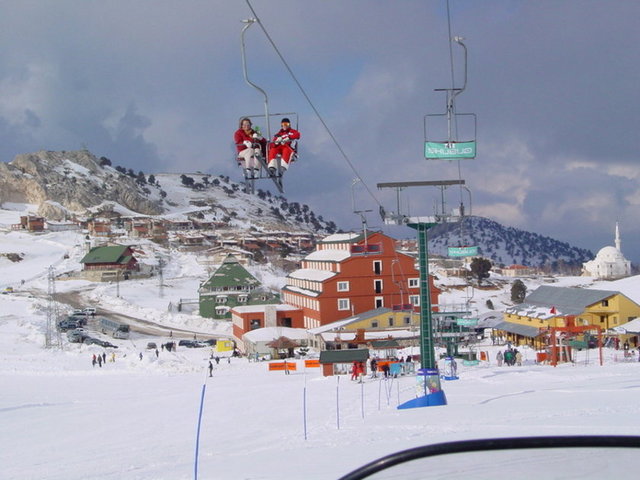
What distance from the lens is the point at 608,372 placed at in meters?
24.3

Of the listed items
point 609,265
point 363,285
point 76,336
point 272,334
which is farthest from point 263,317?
point 609,265

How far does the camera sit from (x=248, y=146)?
35.6ft

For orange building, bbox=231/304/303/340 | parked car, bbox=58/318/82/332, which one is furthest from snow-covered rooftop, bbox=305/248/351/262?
parked car, bbox=58/318/82/332

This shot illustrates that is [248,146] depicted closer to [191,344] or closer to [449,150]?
[449,150]

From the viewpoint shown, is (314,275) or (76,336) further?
(314,275)

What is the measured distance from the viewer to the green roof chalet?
74688mm

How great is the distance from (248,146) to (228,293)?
66085 mm

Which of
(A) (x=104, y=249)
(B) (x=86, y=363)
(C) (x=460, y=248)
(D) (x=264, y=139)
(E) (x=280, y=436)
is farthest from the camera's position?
(A) (x=104, y=249)

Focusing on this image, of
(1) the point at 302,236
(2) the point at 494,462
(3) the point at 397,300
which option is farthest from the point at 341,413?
(1) the point at 302,236

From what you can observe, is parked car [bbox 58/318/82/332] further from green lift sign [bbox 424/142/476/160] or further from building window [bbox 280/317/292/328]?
green lift sign [bbox 424/142/476/160]

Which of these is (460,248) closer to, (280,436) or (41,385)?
(280,436)

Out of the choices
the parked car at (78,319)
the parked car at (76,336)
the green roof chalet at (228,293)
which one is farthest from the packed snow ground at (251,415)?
the green roof chalet at (228,293)

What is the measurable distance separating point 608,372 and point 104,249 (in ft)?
307

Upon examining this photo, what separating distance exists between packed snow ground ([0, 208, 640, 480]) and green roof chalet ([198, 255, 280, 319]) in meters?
33.9
